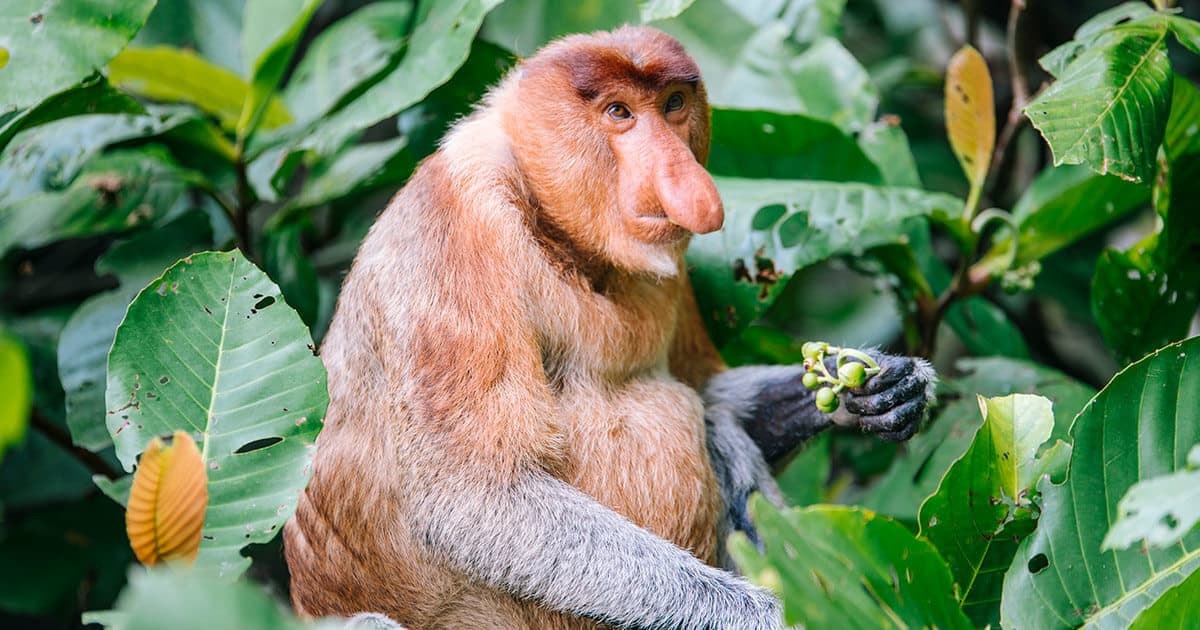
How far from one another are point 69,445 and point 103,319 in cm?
55

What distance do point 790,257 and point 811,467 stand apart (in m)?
1.48

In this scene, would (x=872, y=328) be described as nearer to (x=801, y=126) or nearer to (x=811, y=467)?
(x=811, y=467)

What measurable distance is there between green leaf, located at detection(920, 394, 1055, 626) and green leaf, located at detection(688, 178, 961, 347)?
1.15 meters

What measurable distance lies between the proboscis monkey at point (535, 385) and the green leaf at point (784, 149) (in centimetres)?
70

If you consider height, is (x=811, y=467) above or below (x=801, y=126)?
below

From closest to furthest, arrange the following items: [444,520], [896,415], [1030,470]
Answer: [1030,470] → [444,520] → [896,415]

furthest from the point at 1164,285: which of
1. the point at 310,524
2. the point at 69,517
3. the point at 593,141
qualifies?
the point at 69,517

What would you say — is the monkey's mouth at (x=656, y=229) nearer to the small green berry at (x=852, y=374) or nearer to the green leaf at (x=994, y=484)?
the small green berry at (x=852, y=374)

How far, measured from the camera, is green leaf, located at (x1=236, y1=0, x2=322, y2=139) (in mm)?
4027

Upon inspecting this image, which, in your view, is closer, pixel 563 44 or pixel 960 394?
pixel 563 44

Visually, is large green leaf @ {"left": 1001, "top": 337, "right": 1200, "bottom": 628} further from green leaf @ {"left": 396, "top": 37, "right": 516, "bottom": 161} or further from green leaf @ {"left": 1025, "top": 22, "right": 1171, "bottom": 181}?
green leaf @ {"left": 396, "top": 37, "right": 516, "bottom": 161}

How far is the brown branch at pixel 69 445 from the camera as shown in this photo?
3992 millimetres

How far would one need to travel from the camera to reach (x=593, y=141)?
3043 millimetres

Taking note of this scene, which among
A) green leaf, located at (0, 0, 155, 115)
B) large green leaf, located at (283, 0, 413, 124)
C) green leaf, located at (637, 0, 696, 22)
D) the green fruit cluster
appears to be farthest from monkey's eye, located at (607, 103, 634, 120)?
large green leaf, located at (283, 0, 413, 124)
